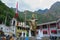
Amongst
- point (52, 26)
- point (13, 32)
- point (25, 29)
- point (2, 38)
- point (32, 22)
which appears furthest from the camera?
point (52, 26)

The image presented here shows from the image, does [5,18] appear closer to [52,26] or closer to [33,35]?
[33,35]

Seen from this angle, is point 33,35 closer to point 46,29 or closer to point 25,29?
point 25,29

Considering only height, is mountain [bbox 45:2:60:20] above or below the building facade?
above

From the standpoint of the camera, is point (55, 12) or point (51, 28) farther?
point (55, 12)

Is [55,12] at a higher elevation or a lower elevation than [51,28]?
higher

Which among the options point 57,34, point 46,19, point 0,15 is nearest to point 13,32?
point 0,15

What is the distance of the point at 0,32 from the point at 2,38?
84.0 inches

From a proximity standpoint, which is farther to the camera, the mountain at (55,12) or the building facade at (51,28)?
the mountain at (55,12)

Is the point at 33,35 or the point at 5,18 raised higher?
the point at 5,18

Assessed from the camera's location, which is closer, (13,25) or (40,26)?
(13,25)

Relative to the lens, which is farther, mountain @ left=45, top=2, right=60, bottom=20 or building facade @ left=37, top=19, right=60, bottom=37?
mountain @ left=45, top=2, right=60, bottom=20

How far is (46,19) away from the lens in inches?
1385

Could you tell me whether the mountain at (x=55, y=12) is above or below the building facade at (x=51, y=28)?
above

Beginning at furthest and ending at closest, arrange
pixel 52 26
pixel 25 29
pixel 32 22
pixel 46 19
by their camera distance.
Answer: pixel 46 19
pixel 52 26
pixel 25 29
pixel 32 22
